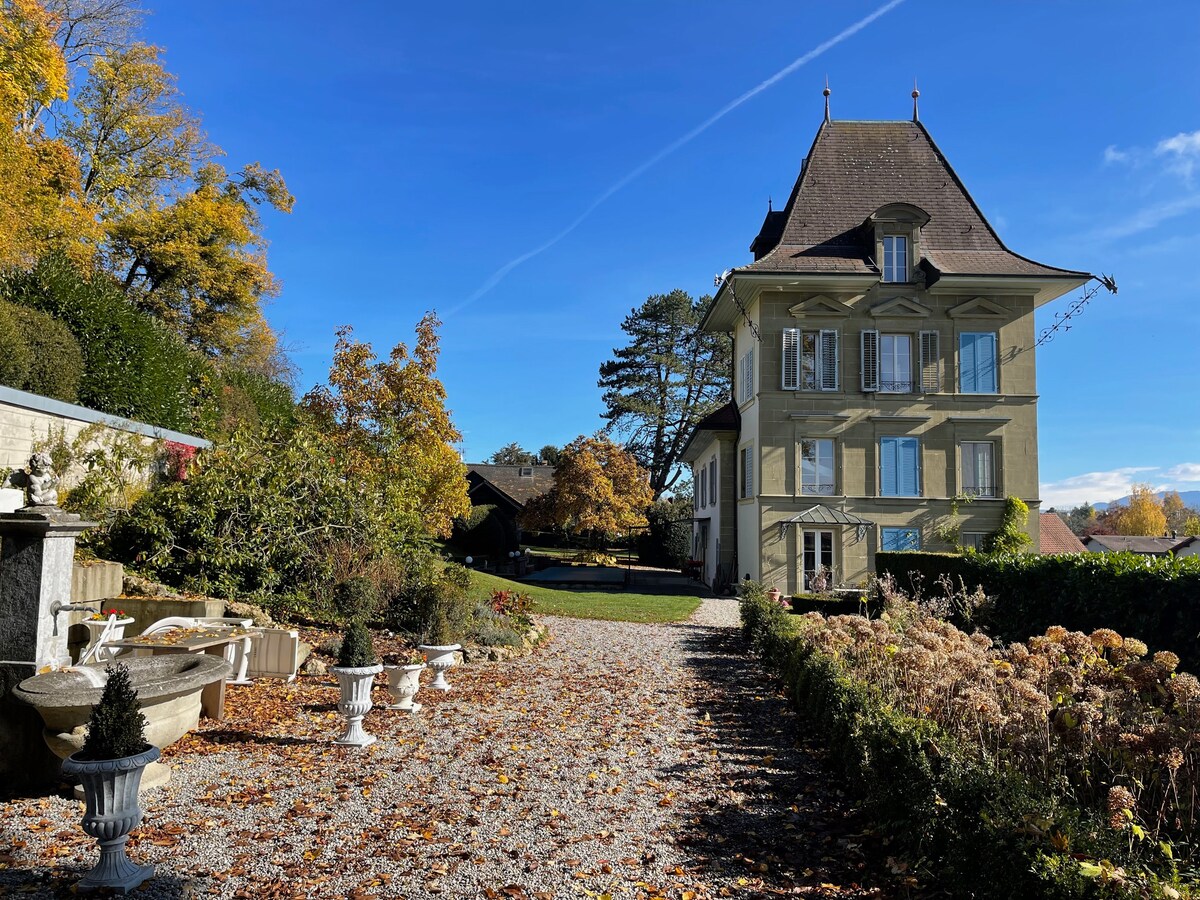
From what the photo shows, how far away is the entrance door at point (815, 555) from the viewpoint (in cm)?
2117

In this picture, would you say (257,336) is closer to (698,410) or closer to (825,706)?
(698,410)

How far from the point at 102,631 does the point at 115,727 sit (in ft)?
10.2

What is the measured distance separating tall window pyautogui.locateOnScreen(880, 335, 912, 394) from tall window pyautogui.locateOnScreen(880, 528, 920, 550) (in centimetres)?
403

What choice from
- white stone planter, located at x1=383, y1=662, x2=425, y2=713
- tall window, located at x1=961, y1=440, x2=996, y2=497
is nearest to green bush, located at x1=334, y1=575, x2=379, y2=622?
white stone planter, located at x1=383, y1=662, x2=425, y2=713

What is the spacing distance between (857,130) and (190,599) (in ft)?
78.8

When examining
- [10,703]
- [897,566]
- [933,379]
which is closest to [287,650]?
[10,703]

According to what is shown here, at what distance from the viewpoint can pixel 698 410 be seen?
45969 millimetres

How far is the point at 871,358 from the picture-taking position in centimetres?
2192

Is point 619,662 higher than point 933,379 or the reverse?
the reverse

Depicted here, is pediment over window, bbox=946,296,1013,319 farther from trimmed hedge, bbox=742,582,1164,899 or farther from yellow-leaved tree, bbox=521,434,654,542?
trimmed hedge, bbox=742,582,1164,899

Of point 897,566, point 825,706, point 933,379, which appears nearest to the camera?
point 825,706

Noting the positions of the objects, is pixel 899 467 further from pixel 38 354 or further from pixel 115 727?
pixel 115 727

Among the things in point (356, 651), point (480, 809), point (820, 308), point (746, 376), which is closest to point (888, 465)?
point (820, 308)

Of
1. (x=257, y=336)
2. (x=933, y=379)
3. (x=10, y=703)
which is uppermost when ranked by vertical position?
(x=257, y=336)
